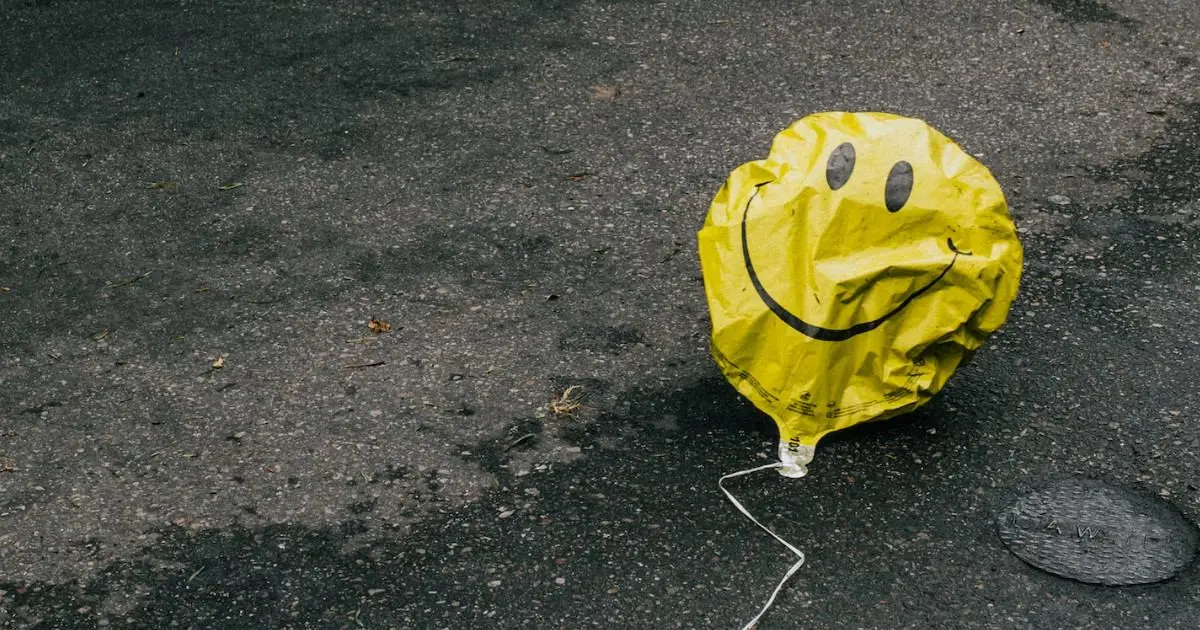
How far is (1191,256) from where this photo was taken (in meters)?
4.70

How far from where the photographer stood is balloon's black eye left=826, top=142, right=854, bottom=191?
11.4 ft

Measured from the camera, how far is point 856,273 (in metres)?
3.43

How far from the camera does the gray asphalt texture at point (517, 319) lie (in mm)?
3342

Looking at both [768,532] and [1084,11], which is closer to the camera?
[768,532]

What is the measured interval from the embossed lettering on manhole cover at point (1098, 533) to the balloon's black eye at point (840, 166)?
101cm

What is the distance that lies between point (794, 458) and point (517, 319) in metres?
1.18

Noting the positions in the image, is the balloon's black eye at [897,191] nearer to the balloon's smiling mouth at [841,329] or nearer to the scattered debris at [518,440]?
the balloon's smiling mouth at [841,329]

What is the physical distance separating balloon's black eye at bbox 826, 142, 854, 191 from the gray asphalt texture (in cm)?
80

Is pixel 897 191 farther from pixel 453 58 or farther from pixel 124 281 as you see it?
pixel 453 58

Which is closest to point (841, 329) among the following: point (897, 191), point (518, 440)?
point (897, 191)

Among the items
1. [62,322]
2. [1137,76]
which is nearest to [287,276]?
[62,322]

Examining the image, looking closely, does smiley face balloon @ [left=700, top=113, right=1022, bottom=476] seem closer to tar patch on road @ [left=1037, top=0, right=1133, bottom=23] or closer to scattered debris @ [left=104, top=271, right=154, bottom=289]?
scattered debris @ [left=104, top=271, right=154, bottom=289]

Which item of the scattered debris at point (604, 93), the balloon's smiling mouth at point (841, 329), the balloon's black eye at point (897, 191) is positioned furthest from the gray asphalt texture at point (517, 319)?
the balloon's black eye at point (897, 191)

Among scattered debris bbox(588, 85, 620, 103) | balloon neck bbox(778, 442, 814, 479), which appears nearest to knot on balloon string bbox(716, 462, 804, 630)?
balloon neck bbox(778, 442, 814, 479)
